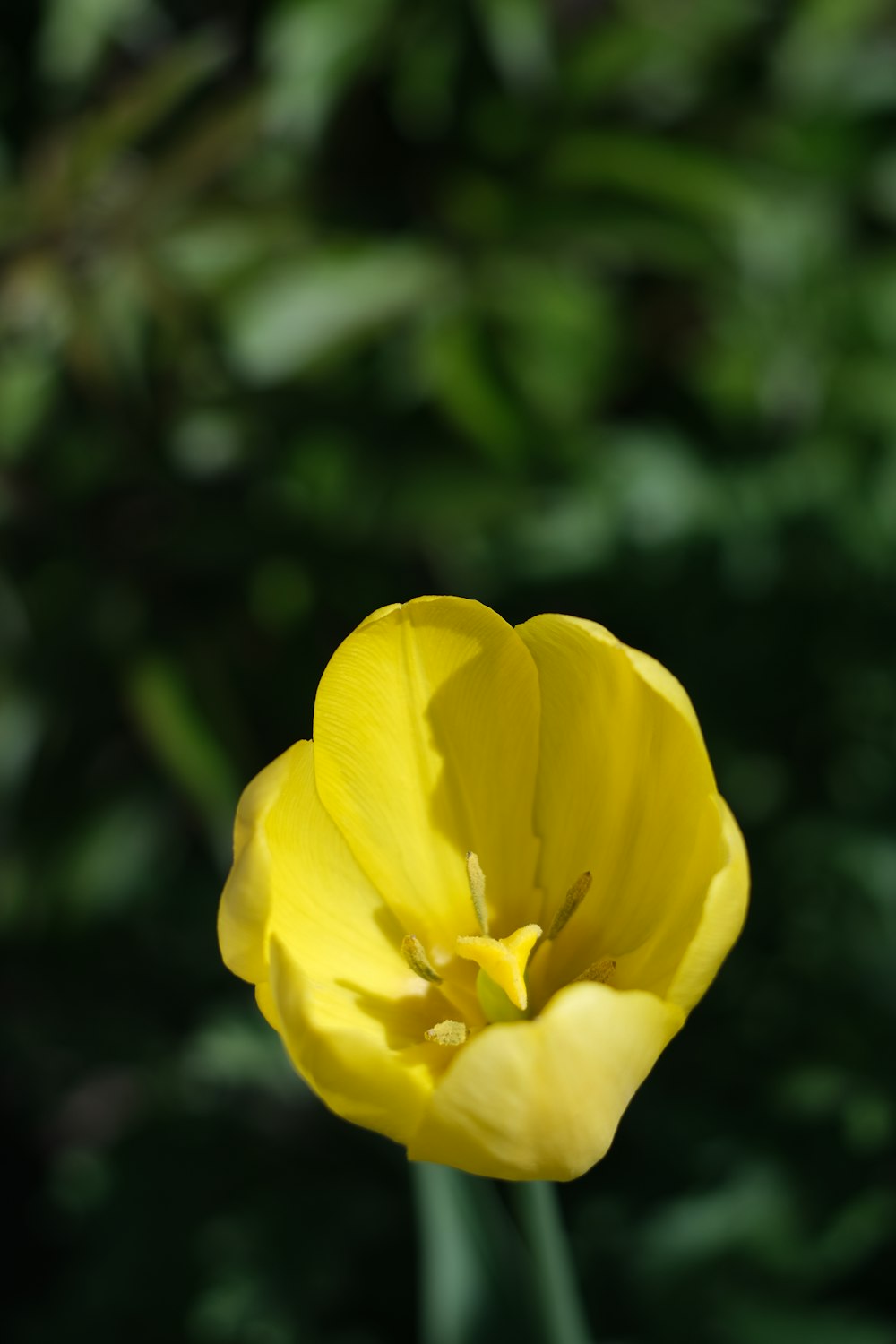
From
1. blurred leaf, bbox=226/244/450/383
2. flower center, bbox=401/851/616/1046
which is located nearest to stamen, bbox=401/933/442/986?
flower center, bbox=401/851/616/1046

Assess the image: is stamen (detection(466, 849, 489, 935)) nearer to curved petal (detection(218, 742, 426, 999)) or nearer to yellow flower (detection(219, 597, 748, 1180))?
yellow flower (detection(219, 597, 748, 1180))

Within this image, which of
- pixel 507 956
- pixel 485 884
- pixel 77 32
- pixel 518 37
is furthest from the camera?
pixel 518 37

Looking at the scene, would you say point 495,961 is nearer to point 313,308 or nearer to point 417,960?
point 417,960

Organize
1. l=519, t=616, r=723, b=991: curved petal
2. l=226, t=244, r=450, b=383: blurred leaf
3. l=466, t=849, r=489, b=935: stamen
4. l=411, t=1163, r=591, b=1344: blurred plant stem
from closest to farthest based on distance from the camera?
l=519, t=616, r=723, b=991: curved petal < l=466, t=849, r=489, b=935: stamen < l=411, t=1163, r=591, b=1344: blurred plant stem < l=226, t=244, r=450, b=383: blurred leaf

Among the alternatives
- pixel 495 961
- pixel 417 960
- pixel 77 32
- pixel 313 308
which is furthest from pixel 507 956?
pixel 77 32

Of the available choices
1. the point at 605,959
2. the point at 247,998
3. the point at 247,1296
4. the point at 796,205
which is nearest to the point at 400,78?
the point at 796,205

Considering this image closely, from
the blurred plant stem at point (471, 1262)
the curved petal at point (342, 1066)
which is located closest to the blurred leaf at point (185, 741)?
the blurred plant stem at point (471, 1262)

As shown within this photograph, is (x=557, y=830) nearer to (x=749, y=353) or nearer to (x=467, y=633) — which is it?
(x=467, y=633)
